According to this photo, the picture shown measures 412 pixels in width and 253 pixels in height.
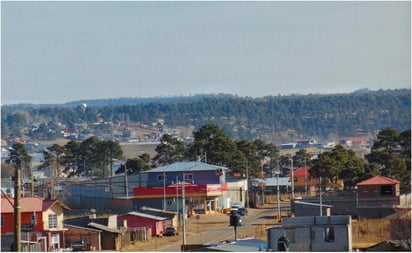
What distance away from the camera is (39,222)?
26516 mm

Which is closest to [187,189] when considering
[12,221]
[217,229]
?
[217,229]

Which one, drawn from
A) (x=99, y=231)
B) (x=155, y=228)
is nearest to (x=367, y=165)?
(x=155, y=228)

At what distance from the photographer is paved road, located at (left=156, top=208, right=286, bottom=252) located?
27.2 metres

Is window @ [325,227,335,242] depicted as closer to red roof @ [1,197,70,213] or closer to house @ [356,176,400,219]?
red roof @ [1,197,70,213]

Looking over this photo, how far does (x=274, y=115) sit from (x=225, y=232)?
10396cm

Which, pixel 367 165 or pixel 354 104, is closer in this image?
pixel 367 165

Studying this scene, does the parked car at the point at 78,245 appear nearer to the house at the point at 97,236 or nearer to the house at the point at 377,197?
the house at the point at 97,236

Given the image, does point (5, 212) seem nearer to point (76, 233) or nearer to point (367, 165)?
point (76, 233)

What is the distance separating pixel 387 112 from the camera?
395 ft

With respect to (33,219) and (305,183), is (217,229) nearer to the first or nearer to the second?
(33,219)

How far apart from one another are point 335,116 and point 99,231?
99.7m

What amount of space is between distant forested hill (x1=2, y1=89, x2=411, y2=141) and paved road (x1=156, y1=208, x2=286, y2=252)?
7607 cm

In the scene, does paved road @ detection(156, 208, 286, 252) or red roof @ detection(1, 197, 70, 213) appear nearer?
red roof @ detection(1, 197, 70, 213)

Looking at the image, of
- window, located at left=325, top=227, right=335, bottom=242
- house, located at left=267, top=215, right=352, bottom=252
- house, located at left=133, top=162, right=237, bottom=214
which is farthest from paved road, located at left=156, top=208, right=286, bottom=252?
window, located at left=325, top=227, right=335, bottom=242
